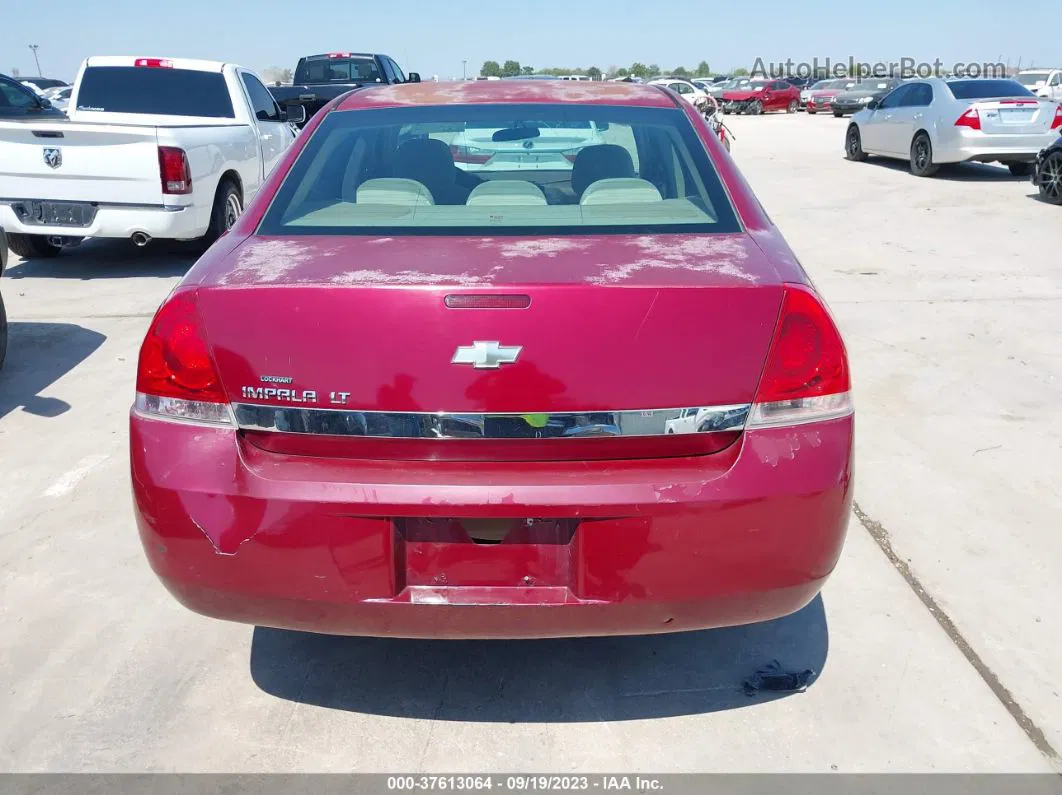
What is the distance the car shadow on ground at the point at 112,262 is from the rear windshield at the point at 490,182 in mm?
5399

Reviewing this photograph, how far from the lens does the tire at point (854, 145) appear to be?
58.8ft

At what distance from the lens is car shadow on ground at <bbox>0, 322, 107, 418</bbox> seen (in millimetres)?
5387

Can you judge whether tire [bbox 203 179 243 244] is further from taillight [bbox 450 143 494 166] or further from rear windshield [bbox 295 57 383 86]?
rear windshield [bbox 295 57 383 86]

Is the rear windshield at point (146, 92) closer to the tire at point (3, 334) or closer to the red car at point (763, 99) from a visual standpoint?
the tire at point (3, 334)

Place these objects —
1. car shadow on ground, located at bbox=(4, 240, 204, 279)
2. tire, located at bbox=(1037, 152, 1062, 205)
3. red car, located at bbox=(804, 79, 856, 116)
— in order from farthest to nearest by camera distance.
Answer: red car, located at bbox=(804, 79, 856, 116), tire, located at bbox=(1037, 152, 1062, 205), car shadow on ground, located at bbox=(4, 240, 204, 279)

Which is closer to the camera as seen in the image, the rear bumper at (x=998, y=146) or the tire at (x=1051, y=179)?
the tire at (x=1051, y=179)

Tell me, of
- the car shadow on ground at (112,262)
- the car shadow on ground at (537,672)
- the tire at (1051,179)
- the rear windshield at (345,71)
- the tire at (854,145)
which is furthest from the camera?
the rear windshield at (345,71)

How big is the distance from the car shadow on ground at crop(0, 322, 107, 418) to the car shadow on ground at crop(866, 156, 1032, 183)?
1293cm

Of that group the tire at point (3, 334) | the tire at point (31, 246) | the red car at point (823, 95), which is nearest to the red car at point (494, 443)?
the tire at point (3, 334)

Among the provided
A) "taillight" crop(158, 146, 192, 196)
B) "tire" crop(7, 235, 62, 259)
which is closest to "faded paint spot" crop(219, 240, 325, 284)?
"taillight" crop(158, 146, 192, 196)

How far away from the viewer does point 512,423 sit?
227 centimetres

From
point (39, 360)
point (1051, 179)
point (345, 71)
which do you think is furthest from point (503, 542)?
A: point (345, 71)

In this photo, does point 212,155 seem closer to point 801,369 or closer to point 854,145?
point 801,369
